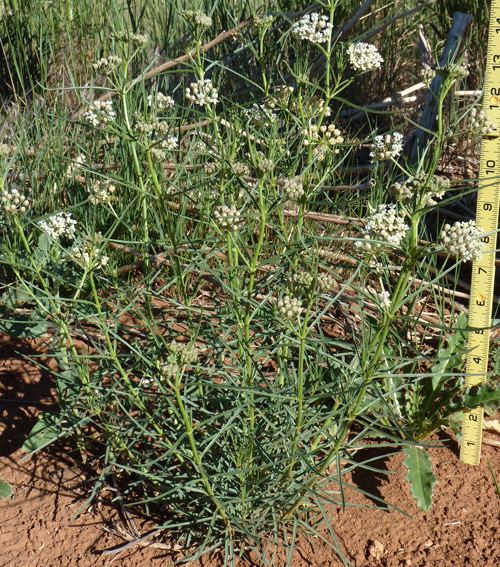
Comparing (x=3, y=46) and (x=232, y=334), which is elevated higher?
(x=3, y=46)

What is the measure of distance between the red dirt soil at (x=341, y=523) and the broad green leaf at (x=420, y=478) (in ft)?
0.21

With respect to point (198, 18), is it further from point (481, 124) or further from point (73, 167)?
point (73, 167)

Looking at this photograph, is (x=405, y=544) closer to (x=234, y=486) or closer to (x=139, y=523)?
(x=234, y=486)

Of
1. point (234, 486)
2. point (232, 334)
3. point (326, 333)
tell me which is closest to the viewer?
point (234, 486)

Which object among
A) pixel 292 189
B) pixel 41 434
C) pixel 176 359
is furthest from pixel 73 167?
pixel 176 359

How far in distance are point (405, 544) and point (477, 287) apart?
93cm

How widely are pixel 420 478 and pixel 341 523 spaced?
0.31m

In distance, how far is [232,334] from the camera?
2.61m

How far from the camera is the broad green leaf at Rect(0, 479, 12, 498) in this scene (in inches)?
102

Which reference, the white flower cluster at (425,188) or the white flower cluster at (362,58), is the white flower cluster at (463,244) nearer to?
the white flower cluster at (425,188)

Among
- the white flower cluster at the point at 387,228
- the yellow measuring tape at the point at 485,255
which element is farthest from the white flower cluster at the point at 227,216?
the yellow measuring tape at the point at 485,255

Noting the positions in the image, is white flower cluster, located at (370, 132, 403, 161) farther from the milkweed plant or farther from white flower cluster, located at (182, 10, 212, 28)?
white flower cluster, located at (182, 10, 212, 28)

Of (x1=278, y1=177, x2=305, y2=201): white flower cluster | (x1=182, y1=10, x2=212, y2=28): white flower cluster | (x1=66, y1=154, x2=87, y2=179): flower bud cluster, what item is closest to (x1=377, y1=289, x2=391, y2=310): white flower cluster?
(x1=278, y1=177, x2=305, y2=201): white flower cluster

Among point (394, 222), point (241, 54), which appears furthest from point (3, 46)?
point (394, 222)
